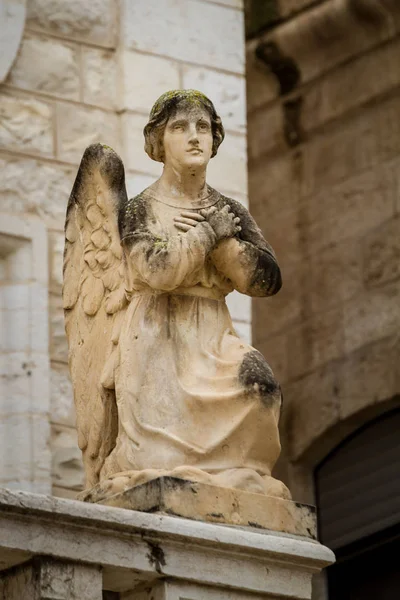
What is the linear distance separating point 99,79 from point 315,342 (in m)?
3.46

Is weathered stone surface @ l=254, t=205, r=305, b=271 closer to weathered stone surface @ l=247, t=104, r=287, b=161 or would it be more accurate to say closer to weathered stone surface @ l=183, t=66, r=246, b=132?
weathered stone surface @ l=247, t=104, r=287, b=161

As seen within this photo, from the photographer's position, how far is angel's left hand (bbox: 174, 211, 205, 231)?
7742 mm

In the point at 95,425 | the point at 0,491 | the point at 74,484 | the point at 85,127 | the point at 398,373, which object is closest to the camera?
the point at 0,491

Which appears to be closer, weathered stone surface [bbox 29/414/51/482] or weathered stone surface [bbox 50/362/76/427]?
weathered stone surface [bbox 29/414/51/482]

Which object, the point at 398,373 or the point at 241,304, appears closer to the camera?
the point at 241,304

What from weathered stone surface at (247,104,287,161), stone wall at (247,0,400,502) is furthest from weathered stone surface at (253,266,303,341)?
weathered stone surface at (247,104,287,161)

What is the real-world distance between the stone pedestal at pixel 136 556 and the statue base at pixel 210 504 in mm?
39

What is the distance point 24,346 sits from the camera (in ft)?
33.7

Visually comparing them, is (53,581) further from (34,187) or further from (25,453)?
(34,187)

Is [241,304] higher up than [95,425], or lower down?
higher up

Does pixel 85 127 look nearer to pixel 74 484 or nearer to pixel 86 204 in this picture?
pixel 74 484

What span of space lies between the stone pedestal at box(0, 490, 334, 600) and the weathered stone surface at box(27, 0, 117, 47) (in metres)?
4.18

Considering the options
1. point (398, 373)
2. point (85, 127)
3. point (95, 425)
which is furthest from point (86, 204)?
point (398, 373)

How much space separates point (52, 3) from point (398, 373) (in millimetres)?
3589
